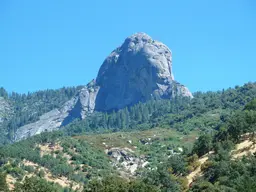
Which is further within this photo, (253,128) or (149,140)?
(149,140)

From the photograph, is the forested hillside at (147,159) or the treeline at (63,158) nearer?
the forested hillside at (147,159)

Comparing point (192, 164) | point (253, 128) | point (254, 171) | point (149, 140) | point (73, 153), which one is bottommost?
point (254, 171)

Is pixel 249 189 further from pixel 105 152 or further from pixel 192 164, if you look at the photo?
pixel 105 152

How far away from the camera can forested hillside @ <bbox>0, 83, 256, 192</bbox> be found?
235ft

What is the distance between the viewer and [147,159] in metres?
150

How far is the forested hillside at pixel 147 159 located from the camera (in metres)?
71.6

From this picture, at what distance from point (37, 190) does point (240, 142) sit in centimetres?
4392

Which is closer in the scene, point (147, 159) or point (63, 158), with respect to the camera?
point (63, 158)

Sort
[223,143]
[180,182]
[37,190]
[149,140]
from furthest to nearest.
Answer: [149,140]
[223,143]
[180,182]
[37,190]

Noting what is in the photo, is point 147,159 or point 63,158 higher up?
point 147,159

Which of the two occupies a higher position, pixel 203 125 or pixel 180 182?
pixel 203 125

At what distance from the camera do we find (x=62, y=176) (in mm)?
125812

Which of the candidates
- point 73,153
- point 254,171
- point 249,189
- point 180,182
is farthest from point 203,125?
point 249,189

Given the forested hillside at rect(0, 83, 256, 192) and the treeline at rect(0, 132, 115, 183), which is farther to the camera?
the treeline at rect(0, 132, 115, 183)
